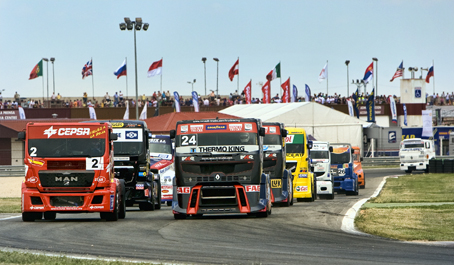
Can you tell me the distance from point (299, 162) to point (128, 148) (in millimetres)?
6947

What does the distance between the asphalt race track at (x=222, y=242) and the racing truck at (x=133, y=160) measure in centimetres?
436

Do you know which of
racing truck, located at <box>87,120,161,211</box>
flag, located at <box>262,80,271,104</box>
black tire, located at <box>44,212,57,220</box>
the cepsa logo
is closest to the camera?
the cepsa logo

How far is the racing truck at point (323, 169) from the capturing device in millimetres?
29516

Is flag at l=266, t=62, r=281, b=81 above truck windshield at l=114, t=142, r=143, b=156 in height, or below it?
above

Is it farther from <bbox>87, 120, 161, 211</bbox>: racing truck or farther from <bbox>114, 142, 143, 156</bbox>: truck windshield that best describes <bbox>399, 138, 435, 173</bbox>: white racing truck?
<bbox>114, 142, 143, 156</bbox>: truck windshield

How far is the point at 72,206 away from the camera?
647 inches

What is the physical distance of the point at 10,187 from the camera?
3938 cm

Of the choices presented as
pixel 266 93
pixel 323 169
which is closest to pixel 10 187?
pixel 323 169

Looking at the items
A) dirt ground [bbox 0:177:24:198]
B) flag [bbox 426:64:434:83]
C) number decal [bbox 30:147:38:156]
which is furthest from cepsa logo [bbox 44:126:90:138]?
flag [bbox 426:64:434:83]

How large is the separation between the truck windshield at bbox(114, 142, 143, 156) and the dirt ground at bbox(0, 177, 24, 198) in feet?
46.4

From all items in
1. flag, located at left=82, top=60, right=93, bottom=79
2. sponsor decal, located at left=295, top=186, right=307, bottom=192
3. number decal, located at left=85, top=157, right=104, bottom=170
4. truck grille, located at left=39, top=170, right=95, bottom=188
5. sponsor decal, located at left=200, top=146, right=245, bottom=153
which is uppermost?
flag, located at left=82, top=60, right=93, bottom=79

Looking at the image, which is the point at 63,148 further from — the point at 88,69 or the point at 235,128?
the point at 88,69

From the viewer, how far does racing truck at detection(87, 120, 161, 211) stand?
70.6ft

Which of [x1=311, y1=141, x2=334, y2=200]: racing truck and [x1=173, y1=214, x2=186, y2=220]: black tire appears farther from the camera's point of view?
[x1=311, y1=141, x2=334, y2=200]: racing truck
